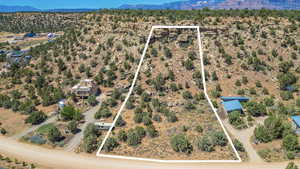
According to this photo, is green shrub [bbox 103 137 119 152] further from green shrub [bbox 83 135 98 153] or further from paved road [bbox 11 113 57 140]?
paved road [bbox 11 113 57 140]

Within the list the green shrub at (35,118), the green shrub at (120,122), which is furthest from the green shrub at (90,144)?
the green shrub at (35,118)

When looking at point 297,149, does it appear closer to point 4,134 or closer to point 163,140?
point 163,140

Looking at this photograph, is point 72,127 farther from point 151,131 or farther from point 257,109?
point 257,109

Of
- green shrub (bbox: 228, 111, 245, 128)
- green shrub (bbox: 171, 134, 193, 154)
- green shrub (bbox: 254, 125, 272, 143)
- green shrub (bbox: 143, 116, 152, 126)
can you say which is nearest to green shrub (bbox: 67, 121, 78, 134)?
green shrub (bbox: 143, 116, 152, 126)

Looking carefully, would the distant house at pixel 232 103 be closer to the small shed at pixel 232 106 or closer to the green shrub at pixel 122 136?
the small shed at pixel 232 106

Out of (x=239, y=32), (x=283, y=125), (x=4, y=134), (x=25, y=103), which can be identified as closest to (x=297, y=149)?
(x=283, y=125)

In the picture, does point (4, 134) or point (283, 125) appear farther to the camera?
point (4, 134)

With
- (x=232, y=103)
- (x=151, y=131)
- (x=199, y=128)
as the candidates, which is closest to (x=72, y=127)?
(x=151, y=131)
